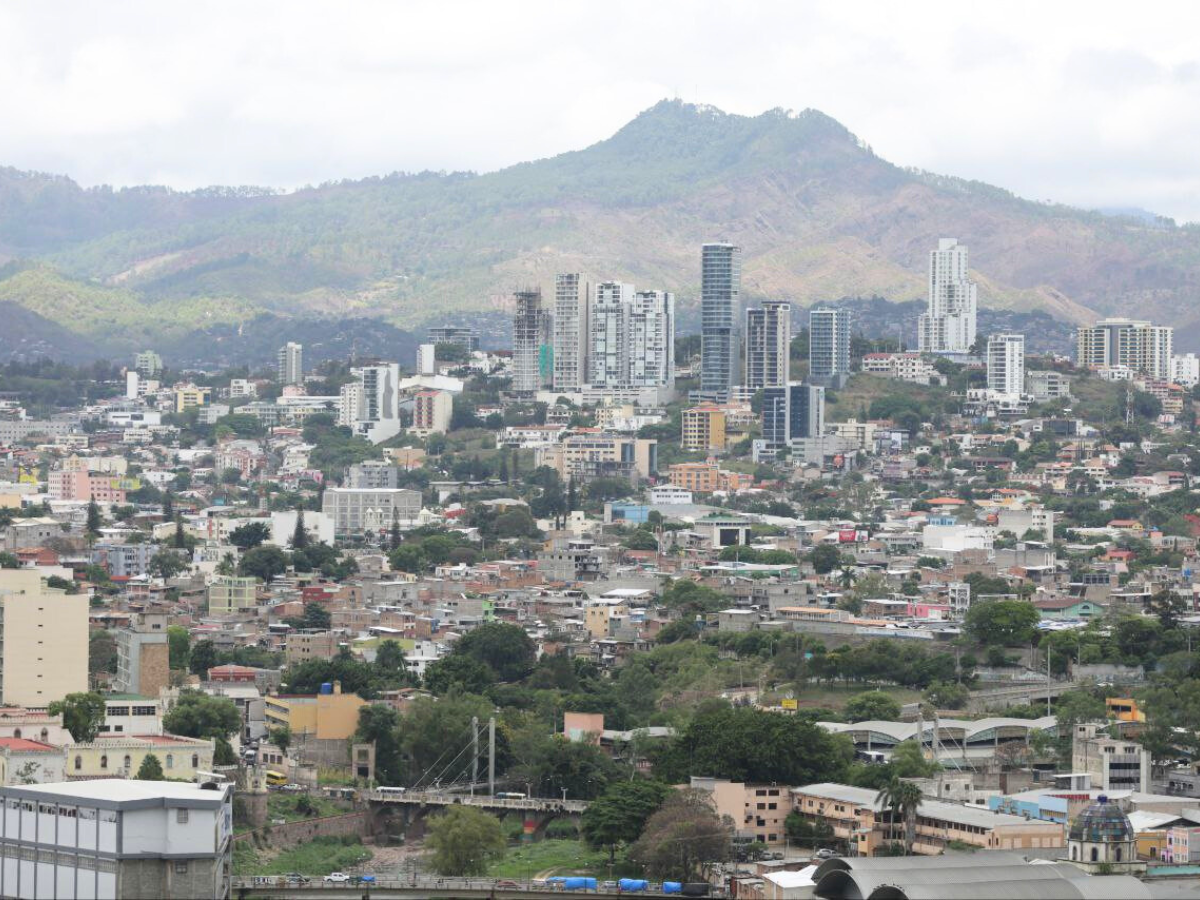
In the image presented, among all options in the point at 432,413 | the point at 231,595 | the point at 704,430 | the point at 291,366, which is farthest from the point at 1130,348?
the point at 231,595

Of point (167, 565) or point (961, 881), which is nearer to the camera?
point (961, 881)

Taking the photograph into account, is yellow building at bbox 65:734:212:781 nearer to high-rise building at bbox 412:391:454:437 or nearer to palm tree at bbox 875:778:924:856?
palm tree at bbox 875:778:924:856

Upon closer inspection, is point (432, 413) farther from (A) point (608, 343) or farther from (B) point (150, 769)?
(B) point (150, 769)

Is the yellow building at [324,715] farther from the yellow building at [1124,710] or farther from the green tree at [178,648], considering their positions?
the yellow building at [1124,710]

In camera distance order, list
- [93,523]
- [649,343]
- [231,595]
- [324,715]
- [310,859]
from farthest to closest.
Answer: [649,343], [93,523], [231,595], [324,715], [310,859]

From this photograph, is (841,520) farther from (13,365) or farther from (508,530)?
(13,365)

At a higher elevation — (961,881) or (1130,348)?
(1130,348)
